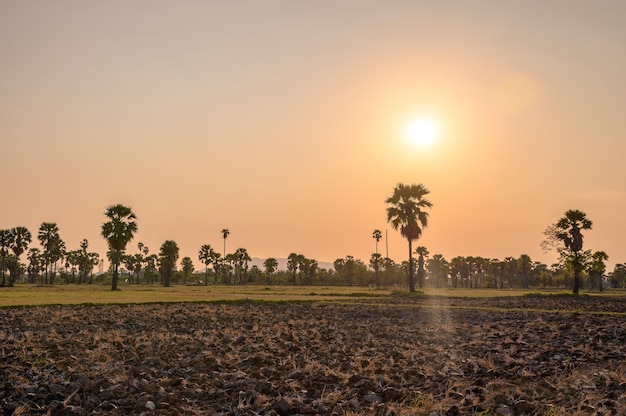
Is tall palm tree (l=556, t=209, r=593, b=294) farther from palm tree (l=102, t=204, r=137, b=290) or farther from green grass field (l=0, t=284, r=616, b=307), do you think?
palm tree (l=102, t=204, r=137, b=290)

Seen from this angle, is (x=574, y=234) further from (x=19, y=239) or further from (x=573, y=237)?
(x=19, y=239)

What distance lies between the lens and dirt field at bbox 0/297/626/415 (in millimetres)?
10203

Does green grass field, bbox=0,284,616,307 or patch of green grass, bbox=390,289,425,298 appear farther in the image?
patch of green grass, bbox=390,289,425,298

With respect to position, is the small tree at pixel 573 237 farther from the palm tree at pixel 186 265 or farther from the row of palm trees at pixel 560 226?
the palm tree at pixel 186 265

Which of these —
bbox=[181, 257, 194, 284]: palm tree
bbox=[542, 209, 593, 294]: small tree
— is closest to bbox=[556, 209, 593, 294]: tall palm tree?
bbox=[542, 209, 593, 294]: small tree

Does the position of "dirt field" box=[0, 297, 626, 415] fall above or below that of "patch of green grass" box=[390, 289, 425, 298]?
above

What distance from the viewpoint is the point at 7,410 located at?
10.4m

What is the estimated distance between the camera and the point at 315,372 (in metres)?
13.0

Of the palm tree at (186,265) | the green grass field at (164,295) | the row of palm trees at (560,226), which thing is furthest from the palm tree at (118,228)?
the palm tree at (186,265)

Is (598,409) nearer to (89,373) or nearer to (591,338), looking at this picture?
(591,338)

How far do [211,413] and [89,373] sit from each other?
504 cm

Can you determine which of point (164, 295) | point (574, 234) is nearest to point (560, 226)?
point (574, 234)

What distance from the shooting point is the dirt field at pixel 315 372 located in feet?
33.5

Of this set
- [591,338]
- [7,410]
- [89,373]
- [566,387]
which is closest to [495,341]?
[591,338]
